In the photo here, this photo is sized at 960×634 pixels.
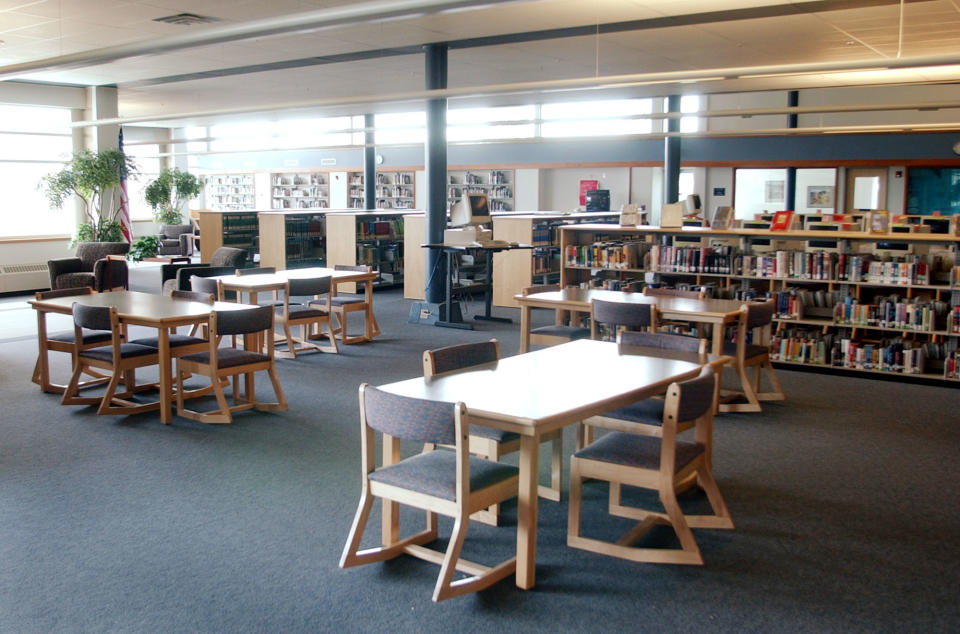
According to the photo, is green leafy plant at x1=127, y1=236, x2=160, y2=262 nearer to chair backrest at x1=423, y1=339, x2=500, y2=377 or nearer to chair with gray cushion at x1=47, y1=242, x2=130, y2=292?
chair with gray cushion at x1=47, y1=242, x2=130, y2=292

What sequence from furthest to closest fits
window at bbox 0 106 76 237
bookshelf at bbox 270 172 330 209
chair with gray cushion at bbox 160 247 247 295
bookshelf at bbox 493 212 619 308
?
bookshelf at bbox 270 172 330 209 < window at bbox 0 106 76 237 < bookshelf at bbox 493 212 619 308 < chair with gray cushion at bbox 160 247 247 295

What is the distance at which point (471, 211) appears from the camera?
9.86m

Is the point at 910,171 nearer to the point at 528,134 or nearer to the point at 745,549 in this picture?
the point at 528,134

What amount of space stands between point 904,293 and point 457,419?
18.9ft

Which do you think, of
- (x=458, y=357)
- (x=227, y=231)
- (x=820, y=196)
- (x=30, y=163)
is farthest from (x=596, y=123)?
(x=458, y=357)

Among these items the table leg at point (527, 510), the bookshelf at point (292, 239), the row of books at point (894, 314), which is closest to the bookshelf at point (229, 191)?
the bookshelf at point (292, 239)

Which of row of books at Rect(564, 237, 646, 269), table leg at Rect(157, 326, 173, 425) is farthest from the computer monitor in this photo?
table leg at Rect(157, 326, 173, 425)

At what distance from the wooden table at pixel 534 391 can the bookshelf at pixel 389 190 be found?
16796 millimetres

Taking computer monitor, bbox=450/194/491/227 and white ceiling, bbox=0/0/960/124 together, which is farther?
computer monitor, bbox=450/194/491/227

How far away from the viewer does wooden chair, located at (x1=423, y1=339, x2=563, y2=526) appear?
3.52 m

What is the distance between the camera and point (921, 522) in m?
3.96

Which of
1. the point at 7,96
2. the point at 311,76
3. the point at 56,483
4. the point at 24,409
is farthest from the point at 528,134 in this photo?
the point at 56,483

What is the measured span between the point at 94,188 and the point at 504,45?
695 cm

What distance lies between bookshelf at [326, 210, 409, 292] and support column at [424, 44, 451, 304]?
2.75m
